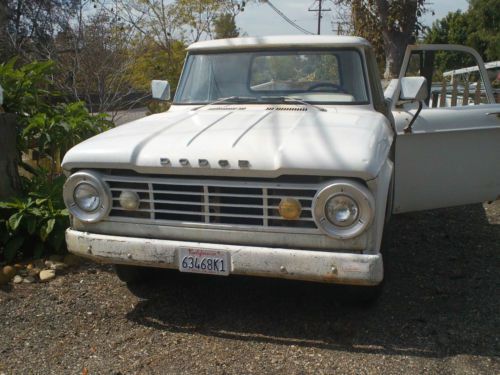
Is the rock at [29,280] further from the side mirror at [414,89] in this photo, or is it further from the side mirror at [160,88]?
the side mirror at [414,89]

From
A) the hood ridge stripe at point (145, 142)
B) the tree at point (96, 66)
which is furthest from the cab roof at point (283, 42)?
the tree at point (96, 66)

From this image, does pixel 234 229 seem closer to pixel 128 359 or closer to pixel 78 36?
pixel 128 359

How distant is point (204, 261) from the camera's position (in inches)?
134

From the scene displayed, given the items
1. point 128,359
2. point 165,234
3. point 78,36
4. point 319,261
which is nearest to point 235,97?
point 165,234

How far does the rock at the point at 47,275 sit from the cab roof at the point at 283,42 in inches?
82.1

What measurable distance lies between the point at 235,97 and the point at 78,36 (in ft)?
18.0

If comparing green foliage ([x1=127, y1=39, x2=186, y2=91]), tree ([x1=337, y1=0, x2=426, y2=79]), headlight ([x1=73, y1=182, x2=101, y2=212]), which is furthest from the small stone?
tree ([x1=337, y1=0, x2=426, y2=79])

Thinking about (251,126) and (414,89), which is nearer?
(251,126)

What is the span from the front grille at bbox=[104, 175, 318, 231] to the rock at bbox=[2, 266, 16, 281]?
139cm

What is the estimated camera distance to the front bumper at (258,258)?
3.19m

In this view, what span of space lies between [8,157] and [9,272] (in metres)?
0.94

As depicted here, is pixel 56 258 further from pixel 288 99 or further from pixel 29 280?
pixel 288 99

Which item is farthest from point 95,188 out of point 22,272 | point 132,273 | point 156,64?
point 156,64

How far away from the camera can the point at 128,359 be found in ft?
11.0
